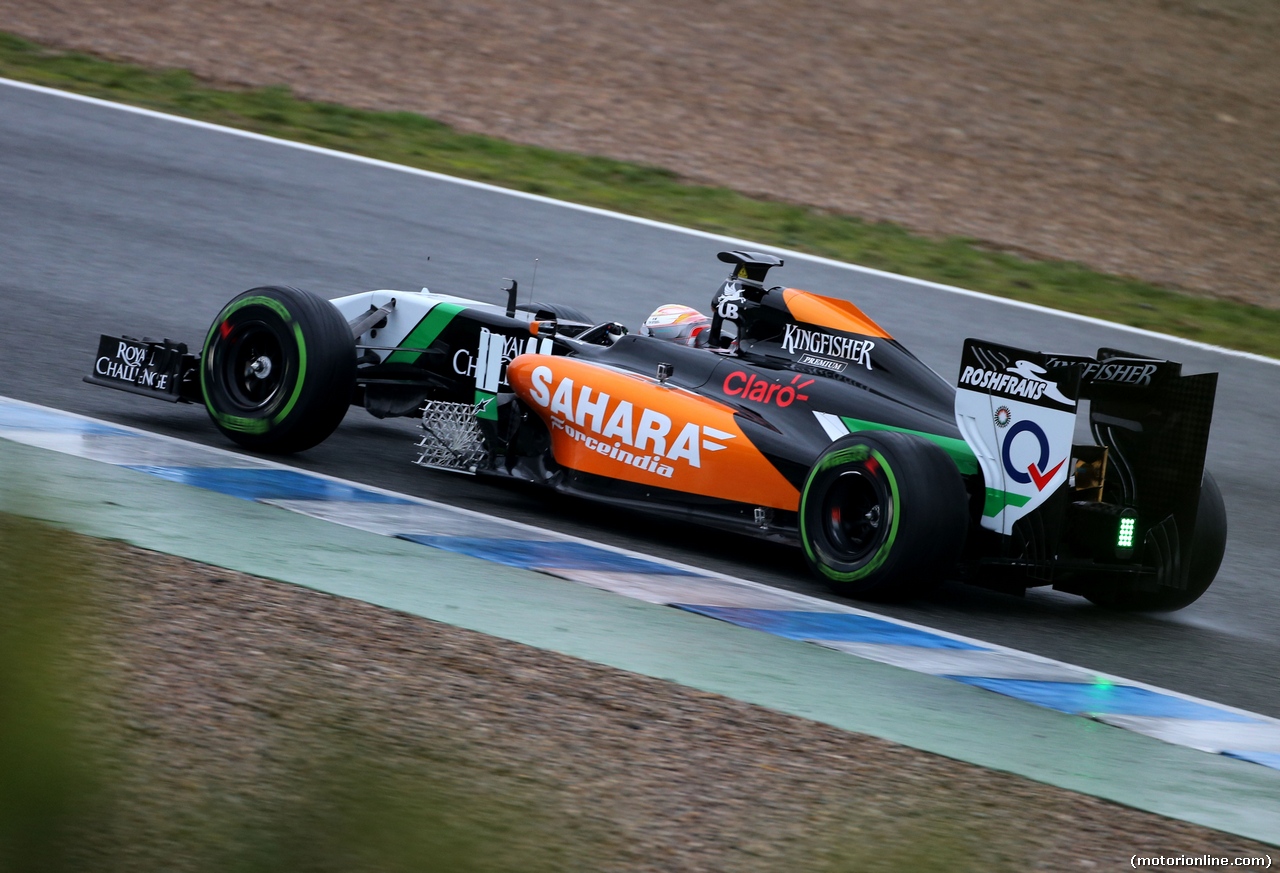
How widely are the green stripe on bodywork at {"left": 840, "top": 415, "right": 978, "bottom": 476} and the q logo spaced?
0.52ft

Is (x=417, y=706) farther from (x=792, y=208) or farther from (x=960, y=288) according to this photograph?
(x=792, y=208)

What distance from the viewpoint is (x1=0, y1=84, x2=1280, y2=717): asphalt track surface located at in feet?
23.9

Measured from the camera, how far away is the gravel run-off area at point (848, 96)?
1532 cm

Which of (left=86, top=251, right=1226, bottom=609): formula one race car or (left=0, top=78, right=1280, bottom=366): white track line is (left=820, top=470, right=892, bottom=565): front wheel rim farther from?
(left=0, top=78, right=1280, bottom=366): white track line

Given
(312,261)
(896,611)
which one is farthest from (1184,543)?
(312,261)

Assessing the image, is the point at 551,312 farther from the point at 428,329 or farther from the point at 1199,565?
the point at 1199,565

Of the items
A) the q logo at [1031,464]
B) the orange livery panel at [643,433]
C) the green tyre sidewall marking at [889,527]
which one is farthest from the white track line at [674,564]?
the q logo at [1031,464]

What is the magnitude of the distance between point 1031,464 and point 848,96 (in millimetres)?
11744

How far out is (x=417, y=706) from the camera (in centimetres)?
434

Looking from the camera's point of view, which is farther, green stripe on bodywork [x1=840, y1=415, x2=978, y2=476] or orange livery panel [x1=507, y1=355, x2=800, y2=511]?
orange livery panel [x1=507, y1=355, x2=800, y2=511]

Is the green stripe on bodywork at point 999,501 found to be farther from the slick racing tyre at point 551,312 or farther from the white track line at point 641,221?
the white track line at point 641,221

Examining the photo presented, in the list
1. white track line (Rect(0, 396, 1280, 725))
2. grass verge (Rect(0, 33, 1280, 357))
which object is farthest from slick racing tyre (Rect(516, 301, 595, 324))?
grass verge (Rect(0, 33, 1280, 357))

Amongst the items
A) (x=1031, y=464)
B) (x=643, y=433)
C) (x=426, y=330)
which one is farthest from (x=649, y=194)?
(x=1031, y=464)

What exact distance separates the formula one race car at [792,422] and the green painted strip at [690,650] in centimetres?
102
